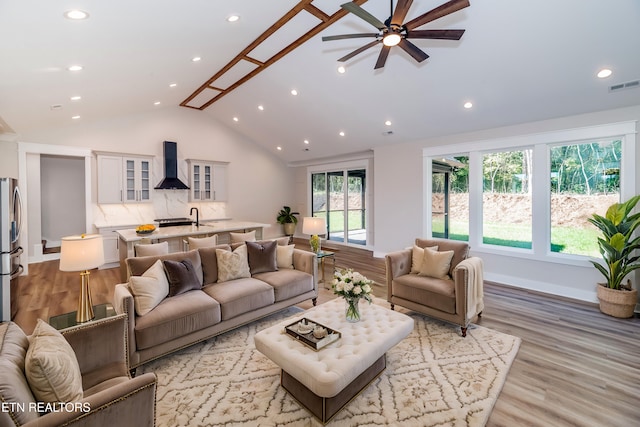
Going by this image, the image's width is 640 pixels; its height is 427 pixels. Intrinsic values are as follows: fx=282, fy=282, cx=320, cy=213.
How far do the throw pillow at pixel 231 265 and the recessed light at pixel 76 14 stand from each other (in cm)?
254

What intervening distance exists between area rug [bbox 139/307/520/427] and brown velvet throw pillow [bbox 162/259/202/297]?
2.01 feet

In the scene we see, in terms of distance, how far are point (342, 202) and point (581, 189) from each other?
5380mm

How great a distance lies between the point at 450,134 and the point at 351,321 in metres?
4.50

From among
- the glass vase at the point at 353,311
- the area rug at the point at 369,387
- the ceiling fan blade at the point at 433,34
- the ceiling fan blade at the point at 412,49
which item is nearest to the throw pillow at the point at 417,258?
the area rug at the point at 369,387

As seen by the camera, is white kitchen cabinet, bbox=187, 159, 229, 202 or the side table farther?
white kitchen cabinet, bbox=187, 159, 229, 202

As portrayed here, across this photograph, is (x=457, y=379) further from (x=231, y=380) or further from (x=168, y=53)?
(x=168, y=53)

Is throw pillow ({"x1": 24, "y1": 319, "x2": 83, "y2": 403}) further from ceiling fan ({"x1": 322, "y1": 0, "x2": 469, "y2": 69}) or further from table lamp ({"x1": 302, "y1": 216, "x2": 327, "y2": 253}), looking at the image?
table lamp ({"x1": 302, "y1": 216, "x2": 327, "y2": 253})

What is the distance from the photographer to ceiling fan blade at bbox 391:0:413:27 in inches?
88.5

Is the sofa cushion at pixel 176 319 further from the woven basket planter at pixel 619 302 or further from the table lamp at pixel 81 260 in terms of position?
the woven basket planter at pixel 619 302

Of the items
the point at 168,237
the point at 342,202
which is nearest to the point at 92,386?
the point at 168,237

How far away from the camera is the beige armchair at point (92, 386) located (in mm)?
1142

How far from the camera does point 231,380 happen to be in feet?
7.95

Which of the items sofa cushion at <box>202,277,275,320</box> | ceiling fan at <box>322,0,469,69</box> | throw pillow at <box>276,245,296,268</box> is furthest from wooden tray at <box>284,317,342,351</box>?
ceiling fan at <box>322,0,469,69</box>

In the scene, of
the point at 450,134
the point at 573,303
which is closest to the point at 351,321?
the point at 573,303
